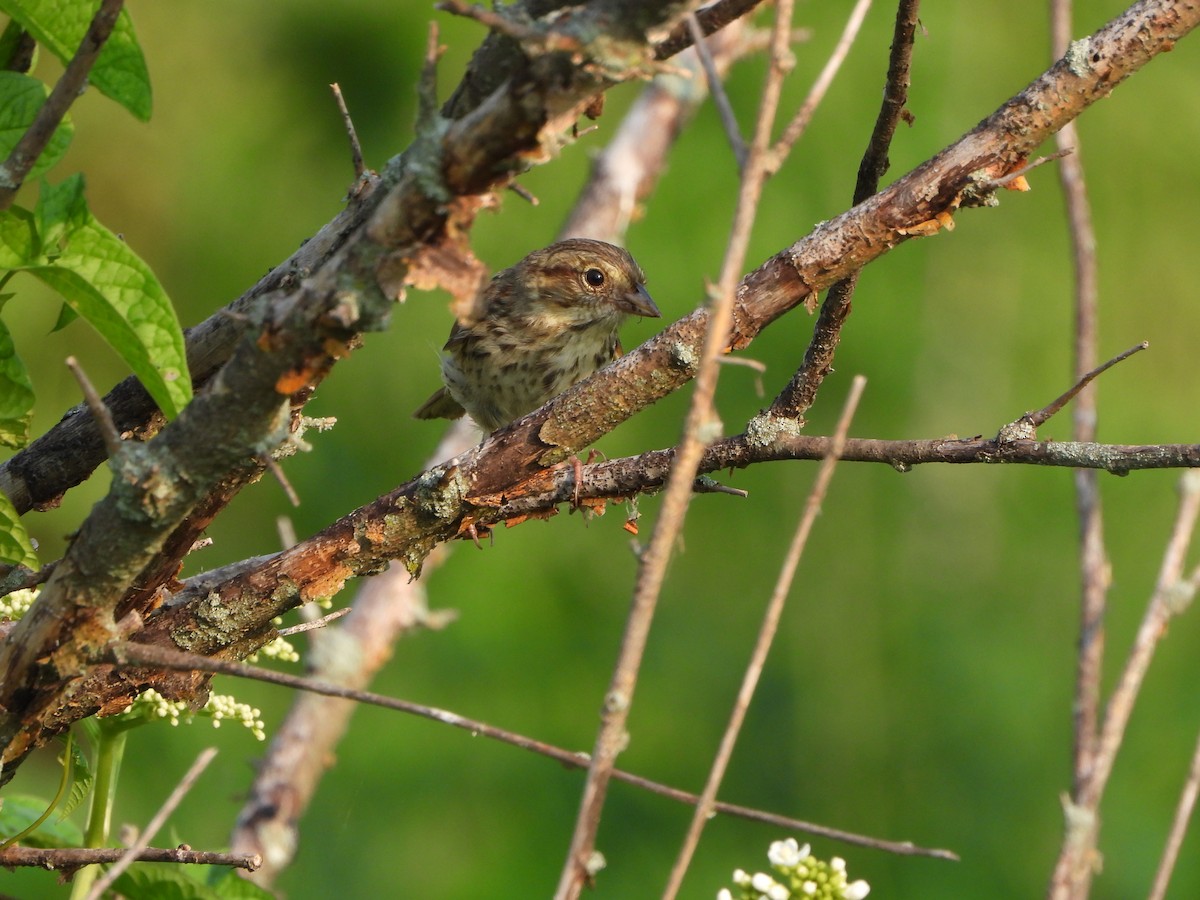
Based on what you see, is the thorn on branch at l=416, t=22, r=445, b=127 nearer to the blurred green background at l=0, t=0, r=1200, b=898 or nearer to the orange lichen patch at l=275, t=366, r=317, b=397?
the orange lichen patch at l=275, t=366, r=317, b=397

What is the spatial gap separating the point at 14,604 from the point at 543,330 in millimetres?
2270

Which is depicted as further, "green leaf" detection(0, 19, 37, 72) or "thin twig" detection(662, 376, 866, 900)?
"green leaf" detection(0, 19, 37, 72)

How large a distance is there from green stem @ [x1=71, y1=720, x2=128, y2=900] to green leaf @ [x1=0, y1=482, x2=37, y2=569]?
34cm

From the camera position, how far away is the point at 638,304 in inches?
158

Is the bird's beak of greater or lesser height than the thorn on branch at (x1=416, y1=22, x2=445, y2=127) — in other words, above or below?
above

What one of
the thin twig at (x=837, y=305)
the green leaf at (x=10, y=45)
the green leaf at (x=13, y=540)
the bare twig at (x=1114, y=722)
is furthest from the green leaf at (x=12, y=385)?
the bare twig at (x=1114, y=722)

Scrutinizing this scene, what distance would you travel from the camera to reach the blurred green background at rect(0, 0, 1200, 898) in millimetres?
5207

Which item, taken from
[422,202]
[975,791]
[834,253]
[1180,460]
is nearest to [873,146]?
[834,253]

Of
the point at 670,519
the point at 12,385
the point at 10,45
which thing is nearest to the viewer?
the point at 670,519

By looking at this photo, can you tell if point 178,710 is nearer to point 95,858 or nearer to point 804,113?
point 95,858

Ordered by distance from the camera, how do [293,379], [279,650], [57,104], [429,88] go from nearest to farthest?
[429,88] → [293,379] → [57,104] → [279,650]

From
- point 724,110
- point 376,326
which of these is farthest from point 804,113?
point 376,326

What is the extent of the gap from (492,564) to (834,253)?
4.22 meters

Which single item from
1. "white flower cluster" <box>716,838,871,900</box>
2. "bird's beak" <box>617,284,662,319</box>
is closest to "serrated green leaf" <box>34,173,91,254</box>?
"white flower cluster" <box>716,838,871,900</box>
